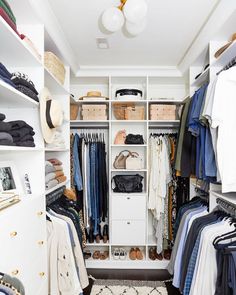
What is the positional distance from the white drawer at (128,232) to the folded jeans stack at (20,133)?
1.68 meters

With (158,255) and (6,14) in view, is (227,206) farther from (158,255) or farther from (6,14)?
(6,14)

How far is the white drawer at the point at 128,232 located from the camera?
106 inches

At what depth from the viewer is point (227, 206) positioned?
1648 millimetres

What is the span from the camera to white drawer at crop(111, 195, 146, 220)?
2.68 metres

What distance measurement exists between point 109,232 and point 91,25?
218cm

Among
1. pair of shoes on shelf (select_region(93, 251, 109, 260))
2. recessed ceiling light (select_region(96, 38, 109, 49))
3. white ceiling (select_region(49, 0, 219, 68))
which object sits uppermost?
white ceiling (select_region(49, 0, 219, 68))

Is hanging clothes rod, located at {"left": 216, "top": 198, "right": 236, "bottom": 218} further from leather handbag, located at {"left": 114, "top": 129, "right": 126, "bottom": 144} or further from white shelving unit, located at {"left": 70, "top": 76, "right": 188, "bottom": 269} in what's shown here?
leather handbag, located at {"left": 114, "top": 129, "right": 126, "bottom": 144}

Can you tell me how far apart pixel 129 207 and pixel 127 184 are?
0.27 metres

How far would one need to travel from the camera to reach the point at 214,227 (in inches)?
60.3

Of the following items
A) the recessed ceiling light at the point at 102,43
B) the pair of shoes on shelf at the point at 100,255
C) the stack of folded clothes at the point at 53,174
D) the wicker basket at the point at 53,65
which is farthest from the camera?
the pair of shoes on shelf at the point at 100,255

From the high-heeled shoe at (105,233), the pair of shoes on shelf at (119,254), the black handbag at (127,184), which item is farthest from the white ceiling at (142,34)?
the pair of shoes on shelf at (119,254)

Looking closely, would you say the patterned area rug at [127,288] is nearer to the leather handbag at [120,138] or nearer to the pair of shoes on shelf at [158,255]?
the pair of shoes on shelf at [158,255]

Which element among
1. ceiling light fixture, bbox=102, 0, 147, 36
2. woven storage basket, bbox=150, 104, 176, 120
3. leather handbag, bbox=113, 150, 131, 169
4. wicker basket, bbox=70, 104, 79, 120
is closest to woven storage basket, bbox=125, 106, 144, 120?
woven storage basket, bbox=150, 104, 176, 120

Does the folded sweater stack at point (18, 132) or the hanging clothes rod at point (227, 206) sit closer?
the folded sweater stack at point (18, 132)
